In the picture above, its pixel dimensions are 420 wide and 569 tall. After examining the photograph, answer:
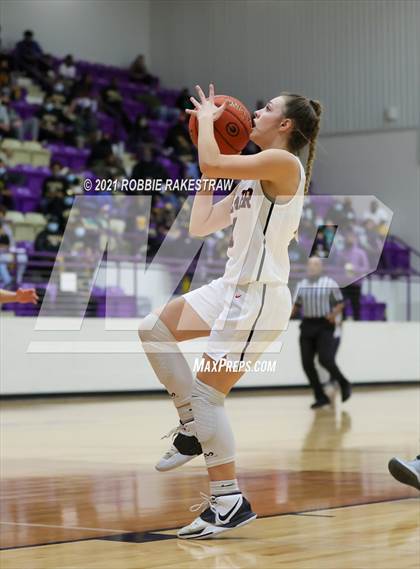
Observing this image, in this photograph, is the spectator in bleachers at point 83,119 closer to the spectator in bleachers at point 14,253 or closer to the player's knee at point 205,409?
the spectator in bleachers at point 14,253

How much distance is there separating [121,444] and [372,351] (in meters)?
9.72

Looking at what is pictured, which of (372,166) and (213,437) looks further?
(372,166)

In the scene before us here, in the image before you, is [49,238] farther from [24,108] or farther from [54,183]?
[24,108]

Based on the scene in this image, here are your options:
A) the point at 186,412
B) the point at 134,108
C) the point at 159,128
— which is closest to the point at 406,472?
the point at 186,412

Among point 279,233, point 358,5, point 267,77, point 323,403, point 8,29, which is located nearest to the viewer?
point 279,233

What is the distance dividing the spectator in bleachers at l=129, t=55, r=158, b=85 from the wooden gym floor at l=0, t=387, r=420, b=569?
976 centimetres

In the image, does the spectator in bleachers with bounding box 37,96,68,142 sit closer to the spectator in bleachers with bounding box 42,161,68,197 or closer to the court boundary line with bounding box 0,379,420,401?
the spectator in bleachers with bounding box 42,161,68,197

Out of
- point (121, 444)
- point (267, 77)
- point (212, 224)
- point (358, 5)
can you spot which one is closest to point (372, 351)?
point (267, 77)

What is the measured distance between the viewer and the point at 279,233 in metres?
4.55

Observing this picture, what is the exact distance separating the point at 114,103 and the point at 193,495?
13626 mm

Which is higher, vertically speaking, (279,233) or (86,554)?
(279,233)

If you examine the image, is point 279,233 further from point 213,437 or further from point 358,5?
point 358,5

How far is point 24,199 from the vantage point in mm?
15219

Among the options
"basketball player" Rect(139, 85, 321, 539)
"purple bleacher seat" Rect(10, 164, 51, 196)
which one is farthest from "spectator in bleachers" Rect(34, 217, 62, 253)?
"basketball player" Rect(139, 85, 321, 539)
